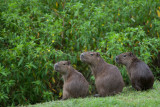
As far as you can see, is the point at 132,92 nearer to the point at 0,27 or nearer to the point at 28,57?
the point at 28,57

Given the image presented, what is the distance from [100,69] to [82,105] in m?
1.39

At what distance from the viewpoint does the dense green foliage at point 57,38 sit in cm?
738

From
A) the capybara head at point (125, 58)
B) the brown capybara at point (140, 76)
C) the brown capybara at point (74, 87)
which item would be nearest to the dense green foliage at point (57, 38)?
the capybara head at point (125, 58)

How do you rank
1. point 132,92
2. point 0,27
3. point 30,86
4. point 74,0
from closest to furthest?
point 132,92 → point 30,86 → point 0,27 → point 74,0

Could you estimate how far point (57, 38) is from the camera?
25.8 feet

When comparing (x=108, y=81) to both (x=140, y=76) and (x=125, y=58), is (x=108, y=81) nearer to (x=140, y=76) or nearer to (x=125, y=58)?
(x=140, y=76)

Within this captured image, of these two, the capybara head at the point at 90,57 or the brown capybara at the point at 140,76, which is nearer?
the brown capybara at the point at 140,76

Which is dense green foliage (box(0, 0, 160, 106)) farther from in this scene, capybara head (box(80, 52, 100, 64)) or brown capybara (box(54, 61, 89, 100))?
brown capybara (box(54, 61, 89, 100))

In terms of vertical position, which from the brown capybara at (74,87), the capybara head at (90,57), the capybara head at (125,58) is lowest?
the brown capybara at (74,87)

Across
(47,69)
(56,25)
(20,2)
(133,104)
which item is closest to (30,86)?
(47,69)

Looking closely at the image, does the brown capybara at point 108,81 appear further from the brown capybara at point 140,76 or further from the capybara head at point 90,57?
the brown capybara at point 140,76

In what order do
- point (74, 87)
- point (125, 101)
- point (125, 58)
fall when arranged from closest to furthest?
1. point (125, 101)
2. point (74, 87)
3. point (125, 58)

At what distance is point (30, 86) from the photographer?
7.63m

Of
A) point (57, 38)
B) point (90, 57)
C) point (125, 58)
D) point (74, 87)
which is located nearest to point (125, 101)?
point (74, 87)
